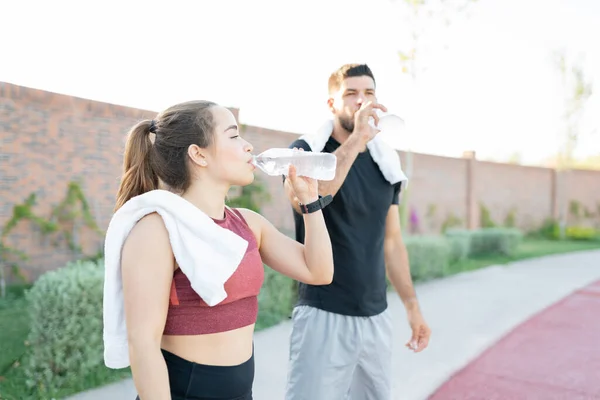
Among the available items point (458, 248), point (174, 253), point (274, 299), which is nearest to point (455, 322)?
point (274, 299)

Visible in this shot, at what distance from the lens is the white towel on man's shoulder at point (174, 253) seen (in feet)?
4.75

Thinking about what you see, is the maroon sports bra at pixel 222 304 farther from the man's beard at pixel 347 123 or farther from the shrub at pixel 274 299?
the shrub at pixel 274 299

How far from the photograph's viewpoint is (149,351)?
1381 mm

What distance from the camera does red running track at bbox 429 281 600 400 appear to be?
14.6 feet

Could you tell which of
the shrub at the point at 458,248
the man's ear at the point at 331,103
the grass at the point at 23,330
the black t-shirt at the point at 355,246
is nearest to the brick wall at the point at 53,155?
the grass at the point at 23,330

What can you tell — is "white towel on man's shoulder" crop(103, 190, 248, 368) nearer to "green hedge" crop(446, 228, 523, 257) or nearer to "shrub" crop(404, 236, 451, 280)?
"shrub" crop(404, 236, 451, 280)

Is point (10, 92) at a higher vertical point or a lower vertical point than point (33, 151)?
higher

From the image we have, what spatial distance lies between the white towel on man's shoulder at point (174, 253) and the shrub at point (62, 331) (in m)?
2.56

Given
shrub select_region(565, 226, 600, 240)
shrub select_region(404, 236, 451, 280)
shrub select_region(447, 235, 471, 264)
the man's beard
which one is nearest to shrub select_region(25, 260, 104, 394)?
the man's beard

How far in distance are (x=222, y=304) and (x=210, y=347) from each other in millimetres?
119

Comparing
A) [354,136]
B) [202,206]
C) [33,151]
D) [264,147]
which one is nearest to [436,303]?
[264,147]

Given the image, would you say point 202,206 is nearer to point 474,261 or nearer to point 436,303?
point 436,303

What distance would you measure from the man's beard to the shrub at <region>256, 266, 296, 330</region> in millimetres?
3670

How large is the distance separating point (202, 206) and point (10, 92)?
14.5ft
